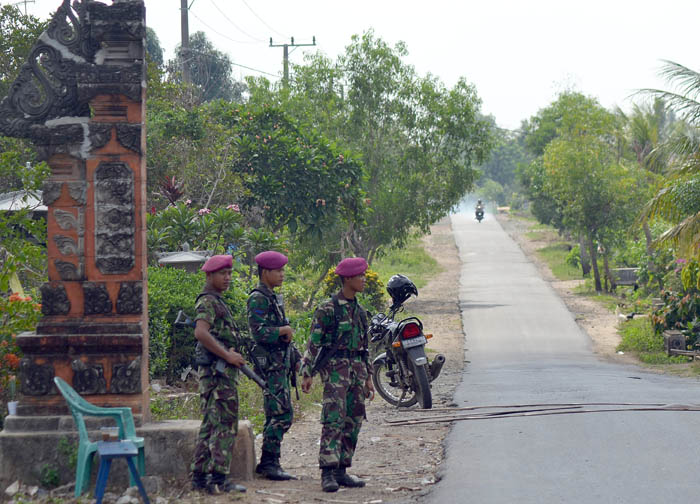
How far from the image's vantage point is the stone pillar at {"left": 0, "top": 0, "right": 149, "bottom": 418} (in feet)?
22.9

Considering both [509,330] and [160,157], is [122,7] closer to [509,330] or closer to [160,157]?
[160,157]

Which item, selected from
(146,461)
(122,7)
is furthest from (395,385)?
(122,7)

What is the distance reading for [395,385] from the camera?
11359 millimetres

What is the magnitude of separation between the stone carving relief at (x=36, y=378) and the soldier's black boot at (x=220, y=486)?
4.91 feet

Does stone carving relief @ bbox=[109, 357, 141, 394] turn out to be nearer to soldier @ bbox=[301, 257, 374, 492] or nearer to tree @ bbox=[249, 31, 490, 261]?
soldier @ bbox=[301, 257, 374, 492]

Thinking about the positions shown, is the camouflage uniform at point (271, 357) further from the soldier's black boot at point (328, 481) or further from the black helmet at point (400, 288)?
the black helmet at point (400, 288)

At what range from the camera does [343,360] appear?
7035 millimetres

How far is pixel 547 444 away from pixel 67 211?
470cm

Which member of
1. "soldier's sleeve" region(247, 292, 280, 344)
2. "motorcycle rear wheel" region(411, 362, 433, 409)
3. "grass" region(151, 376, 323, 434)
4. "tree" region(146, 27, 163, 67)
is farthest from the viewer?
"tree" region(146, 27, 163, 67)

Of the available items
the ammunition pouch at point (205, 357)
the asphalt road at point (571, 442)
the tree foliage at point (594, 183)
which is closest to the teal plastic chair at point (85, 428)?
the ammunition pouch at point (205, 357)

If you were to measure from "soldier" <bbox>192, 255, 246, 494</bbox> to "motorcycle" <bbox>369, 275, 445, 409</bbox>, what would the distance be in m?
4.03

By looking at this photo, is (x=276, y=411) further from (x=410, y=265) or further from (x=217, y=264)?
(x=410, y=265)

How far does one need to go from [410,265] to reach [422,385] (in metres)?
35.0

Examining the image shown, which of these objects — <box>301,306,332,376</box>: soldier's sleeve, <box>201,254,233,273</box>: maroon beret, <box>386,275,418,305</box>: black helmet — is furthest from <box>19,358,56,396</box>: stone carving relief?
<box>386,275,418,305</box>: black helmet
